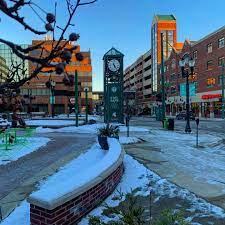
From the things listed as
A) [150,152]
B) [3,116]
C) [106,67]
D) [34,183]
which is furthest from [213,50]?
[3,116]

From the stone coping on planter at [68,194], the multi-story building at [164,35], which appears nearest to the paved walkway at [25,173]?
the stone coping on planter at [68,194]

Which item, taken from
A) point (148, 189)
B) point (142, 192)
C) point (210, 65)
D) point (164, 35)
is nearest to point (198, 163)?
point (148, 189)

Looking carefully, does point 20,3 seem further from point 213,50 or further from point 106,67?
point 213,50

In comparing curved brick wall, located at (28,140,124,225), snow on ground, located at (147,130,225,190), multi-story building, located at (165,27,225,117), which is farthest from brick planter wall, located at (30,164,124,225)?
multi-story building, located at (165,27,225,117)

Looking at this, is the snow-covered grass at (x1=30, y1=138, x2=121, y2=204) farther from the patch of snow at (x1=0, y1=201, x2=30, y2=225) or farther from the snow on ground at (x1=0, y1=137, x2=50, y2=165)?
the snow on ground at (x1=0, y1=137, x2=50, y2=165)

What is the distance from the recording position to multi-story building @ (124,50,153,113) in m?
127

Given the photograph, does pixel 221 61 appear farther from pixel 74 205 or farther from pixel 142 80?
pixel 142 80

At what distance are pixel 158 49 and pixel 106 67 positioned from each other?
2912 inches

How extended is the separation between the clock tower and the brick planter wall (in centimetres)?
2731

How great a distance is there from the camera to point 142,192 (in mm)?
7801

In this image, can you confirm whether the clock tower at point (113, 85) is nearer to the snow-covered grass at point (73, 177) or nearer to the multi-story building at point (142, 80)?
the snow-covered grass at point (73, 177)

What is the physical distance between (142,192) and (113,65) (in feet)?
95.0

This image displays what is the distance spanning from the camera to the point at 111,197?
7.43 m

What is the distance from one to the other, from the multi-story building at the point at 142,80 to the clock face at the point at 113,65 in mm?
87774
